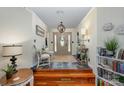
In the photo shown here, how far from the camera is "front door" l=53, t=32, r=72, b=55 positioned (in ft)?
→ 28.9

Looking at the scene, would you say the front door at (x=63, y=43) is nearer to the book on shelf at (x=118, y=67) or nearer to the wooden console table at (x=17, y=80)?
the book on shelf at (x=118, y=67)

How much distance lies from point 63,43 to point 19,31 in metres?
5.05

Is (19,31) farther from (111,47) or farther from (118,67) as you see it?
(118,67)

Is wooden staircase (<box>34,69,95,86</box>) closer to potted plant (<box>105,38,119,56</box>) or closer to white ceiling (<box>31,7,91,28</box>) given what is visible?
potted plant (<box>105,38,119,56</box>)

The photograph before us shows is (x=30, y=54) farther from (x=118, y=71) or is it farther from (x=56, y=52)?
(x=56, y=52)

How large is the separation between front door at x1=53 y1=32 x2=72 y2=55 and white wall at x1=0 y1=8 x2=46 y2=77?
4666 millimetres

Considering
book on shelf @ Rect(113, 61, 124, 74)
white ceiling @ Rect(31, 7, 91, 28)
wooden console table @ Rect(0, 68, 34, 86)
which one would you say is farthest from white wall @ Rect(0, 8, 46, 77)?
book on shelf @ Rect(113, 61, 124, 74)

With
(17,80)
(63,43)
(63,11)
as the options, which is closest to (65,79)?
(17,80)

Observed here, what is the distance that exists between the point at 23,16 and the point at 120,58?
9.99 ft

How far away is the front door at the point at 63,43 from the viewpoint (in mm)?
8805

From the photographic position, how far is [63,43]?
28.9 feet

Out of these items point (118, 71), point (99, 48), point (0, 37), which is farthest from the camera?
point (0, 37)

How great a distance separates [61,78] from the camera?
12.5ft
